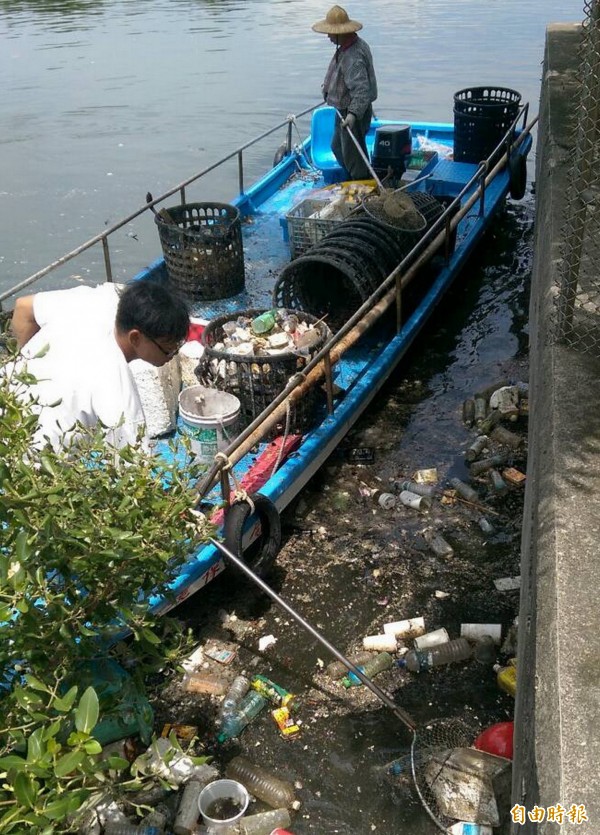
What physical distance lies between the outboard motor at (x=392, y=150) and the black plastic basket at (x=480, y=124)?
43.9 inches

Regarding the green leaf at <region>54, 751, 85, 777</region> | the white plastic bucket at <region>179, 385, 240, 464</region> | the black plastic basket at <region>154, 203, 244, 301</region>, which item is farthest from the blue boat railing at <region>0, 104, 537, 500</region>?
the green leaf at <region>54, 751, 85, 777</region>

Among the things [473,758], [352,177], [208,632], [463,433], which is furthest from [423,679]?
[352,177]

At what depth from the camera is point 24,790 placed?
1.92 m

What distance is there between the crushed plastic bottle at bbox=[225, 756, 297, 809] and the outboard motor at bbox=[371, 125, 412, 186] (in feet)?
25.0

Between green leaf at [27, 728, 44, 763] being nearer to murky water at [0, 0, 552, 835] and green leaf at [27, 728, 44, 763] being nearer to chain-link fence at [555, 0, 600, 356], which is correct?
murky water at [0, 0, 552, 835]

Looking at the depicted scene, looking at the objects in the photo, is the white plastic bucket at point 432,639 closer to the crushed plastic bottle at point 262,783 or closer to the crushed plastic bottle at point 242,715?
the crushed plastic bottle at point 242,715

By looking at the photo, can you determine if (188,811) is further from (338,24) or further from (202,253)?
(338,24)

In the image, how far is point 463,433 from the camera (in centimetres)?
672

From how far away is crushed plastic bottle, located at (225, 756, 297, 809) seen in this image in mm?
3887

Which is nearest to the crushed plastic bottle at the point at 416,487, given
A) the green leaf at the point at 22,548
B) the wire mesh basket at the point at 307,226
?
the wire mesh basket at the point at 307,226

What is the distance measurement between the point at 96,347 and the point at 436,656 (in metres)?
2.71

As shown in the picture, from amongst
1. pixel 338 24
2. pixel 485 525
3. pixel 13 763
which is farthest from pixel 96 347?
pixel 338 24

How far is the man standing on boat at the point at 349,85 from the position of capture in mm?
8922

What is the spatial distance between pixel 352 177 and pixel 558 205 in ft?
14.9
